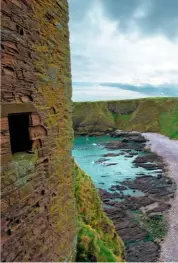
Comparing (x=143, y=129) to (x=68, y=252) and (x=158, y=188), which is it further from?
(x=68, y=252)

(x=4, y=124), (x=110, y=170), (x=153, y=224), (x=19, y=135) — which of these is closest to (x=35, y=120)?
(x=19, y=135)

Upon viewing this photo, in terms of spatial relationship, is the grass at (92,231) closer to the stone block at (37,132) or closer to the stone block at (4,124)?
the stone block at (37,132)

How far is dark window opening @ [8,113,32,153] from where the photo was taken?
5.09m

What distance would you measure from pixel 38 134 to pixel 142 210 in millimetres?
26635

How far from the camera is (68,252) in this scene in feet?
22.7

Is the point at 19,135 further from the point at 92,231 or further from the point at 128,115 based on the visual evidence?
the point at 128,115

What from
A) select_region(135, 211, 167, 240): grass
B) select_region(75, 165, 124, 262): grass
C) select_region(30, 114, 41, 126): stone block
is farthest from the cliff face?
select_region(30, 114, 41, 126): stone block

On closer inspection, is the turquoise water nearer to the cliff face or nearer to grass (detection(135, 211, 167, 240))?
grass (detection(135, 211, 167, 240))

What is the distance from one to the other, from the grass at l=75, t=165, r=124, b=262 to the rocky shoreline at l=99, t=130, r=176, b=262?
950 cm

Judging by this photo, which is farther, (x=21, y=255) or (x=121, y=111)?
(x=121, y=111)

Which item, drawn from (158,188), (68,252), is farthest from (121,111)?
(68,252)

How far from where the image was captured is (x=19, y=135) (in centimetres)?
517

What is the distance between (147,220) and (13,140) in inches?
960

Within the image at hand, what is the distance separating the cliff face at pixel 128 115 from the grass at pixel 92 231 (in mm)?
90885
